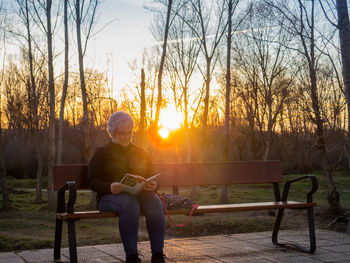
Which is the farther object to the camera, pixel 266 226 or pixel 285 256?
pixel 266 226

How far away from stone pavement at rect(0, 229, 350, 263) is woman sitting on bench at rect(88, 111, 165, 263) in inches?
22.5

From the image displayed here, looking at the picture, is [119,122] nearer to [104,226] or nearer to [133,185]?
[133,185]

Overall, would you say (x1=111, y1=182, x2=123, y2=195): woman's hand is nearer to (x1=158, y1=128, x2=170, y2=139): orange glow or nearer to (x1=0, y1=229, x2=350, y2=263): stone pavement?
(x1=0, y1=229, x2=350, y2=263): stone pavement

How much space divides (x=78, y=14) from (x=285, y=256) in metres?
10.7

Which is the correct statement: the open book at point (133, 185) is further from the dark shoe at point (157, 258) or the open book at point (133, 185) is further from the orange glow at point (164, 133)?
the orange glow at point (164, 133)

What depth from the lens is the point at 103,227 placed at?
990 centimetres

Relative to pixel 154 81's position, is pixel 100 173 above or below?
below

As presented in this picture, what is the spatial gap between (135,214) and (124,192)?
289 millimetres

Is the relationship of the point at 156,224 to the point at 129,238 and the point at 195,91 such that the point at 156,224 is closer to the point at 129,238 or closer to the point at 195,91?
the point at 129,238

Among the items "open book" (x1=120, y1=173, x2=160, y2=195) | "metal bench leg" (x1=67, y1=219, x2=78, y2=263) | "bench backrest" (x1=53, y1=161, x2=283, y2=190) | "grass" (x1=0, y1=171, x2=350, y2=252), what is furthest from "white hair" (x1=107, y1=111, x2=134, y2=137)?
"grass" (x1=0, y1=171, x2=350, y2=252)

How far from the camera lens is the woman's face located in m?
4.25

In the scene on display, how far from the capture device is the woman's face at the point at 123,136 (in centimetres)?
425

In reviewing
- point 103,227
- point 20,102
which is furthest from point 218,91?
point 103,227

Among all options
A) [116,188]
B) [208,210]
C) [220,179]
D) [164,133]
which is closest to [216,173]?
[220,179]
